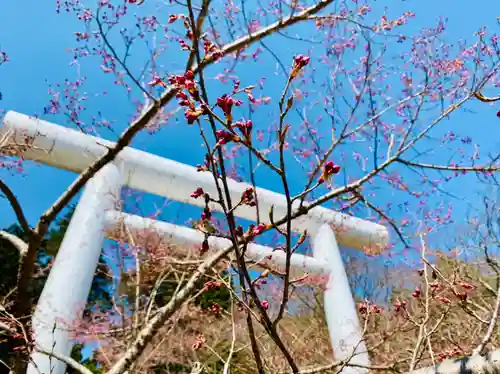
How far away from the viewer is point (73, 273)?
4.86 m

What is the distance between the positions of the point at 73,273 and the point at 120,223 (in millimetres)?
895

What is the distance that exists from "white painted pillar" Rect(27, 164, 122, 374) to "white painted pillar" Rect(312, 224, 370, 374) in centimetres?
341

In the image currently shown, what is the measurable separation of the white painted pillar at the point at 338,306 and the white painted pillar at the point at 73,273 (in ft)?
11.2

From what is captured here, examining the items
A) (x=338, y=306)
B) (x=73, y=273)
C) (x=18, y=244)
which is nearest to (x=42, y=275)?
(x=73, y=273)

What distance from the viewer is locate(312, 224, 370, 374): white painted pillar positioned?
19.9ft

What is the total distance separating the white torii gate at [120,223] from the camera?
464cm

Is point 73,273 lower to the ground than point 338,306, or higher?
higher

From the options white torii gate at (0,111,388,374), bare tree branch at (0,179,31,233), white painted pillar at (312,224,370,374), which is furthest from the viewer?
white painted pillar at (312,224,370,374)

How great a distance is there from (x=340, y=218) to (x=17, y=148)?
5.31 m

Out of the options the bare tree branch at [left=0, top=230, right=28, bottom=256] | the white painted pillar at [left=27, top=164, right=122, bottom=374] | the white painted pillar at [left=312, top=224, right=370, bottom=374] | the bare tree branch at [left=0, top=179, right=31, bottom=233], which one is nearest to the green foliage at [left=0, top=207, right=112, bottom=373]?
the white painted pillar at [left=27, top=164, right=122, bottom=374]

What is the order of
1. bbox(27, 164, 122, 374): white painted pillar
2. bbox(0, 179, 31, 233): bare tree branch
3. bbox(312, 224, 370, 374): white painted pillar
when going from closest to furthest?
bbox(0, 179, 31, 233): bare tree branch, bbox(27, 164, 122, 374): white painted pillar, bbox(312, 224, 370, 374): white painted pillar

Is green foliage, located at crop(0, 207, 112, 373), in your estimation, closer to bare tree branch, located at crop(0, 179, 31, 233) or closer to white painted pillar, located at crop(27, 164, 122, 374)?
white painted pillar, located at crop(27, 164, 122, 374)

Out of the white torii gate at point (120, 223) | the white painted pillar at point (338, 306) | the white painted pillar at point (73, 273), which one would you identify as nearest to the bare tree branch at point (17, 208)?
the white painted pillar at point (73, 273)

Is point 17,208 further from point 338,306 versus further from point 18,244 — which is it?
point 338,306
